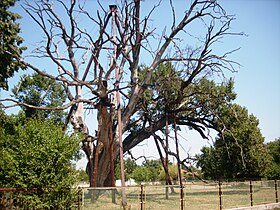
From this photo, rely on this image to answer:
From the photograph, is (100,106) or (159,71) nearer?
(100,106)

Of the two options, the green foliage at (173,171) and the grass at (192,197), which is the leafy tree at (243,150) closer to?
the grass at (192,197)

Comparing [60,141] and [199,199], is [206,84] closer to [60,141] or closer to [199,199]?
[199,199]

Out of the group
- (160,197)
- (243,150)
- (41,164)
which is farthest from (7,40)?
(243,150)

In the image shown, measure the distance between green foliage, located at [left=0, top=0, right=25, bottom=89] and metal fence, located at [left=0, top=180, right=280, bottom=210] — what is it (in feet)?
36.2

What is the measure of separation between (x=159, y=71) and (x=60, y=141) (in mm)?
18587

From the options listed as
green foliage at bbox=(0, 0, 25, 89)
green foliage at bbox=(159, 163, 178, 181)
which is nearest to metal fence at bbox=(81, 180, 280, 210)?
green foliage at bbox=(0, 0, 25, 89)

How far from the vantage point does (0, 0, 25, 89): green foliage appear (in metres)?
21.3

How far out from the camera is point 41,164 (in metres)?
12.1

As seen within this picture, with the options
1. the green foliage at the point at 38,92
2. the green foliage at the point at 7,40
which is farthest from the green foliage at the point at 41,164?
the green foliage at the point at 38,92

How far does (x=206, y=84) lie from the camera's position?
28250 mm

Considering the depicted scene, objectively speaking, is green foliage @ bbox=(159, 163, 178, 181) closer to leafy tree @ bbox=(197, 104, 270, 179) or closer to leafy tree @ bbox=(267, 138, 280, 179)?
leafy tree @ bbox=(267, 138, 280, 179)

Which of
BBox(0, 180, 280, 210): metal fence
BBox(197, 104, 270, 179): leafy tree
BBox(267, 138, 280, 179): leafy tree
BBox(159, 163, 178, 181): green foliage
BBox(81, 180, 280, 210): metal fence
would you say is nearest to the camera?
BBox(0, 180, 280, 210): metal fence

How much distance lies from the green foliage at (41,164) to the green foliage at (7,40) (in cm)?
978

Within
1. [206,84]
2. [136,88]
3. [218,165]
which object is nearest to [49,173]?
[136,88]
